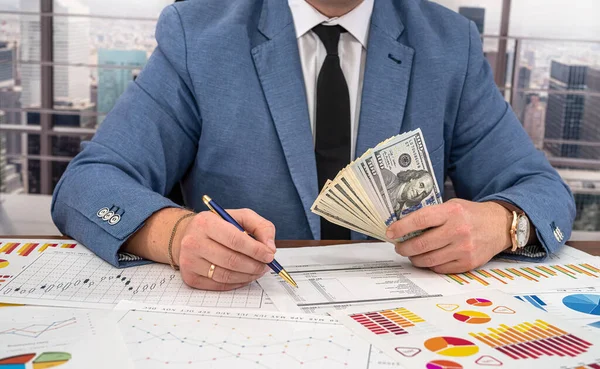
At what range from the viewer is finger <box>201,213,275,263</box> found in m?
0.93

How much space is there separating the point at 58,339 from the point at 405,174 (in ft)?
1.97

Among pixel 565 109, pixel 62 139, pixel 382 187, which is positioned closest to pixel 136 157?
pixel 382 187

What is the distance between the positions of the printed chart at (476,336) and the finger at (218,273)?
Answer: 173 mm

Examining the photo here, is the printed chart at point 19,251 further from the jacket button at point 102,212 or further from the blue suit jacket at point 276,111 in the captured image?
the blue suit jacket at point 276,111

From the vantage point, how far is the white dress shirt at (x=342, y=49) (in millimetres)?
1468

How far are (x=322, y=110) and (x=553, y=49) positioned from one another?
101 inches

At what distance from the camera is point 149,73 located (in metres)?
1.43

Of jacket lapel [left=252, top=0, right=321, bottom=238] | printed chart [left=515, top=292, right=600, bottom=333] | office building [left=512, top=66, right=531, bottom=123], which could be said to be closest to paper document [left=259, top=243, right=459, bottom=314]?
printed chart [left=515, top=292, right=600, bottom=333]

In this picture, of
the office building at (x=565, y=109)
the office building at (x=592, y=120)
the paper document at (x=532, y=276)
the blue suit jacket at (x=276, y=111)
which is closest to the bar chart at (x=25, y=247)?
the blue suit jacket at (x=276, y=111)

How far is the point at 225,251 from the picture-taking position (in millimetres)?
953

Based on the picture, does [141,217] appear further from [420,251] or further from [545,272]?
[545,272]

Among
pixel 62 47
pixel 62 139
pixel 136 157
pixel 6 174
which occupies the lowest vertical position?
pixel 6 174

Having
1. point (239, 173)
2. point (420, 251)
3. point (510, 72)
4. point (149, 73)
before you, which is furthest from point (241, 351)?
point (510, 72)

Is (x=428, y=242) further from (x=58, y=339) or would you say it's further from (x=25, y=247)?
(x=25, y=247)
